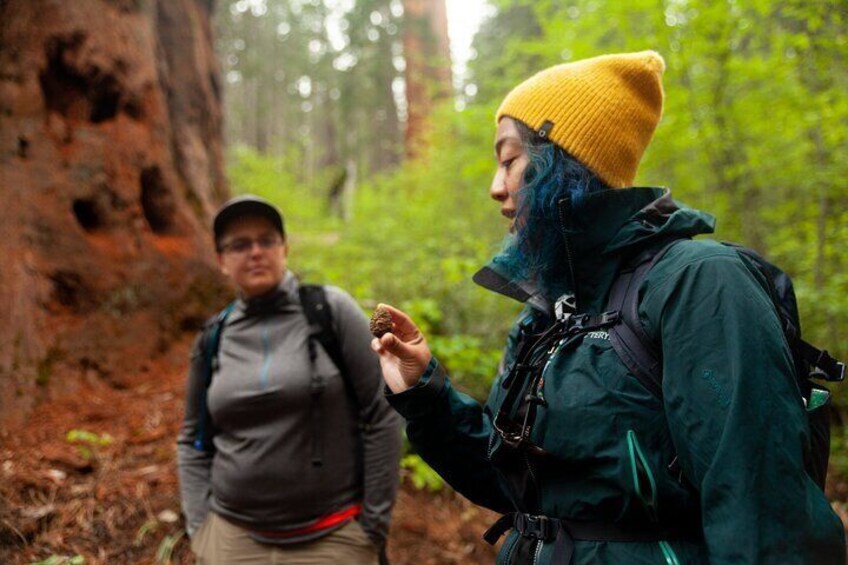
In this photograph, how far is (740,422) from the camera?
1.13 metres

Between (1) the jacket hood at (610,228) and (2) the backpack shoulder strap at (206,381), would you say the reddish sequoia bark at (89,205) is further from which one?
(1) the jacket hood at (610,228)

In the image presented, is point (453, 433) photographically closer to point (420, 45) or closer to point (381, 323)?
point (381, 323)

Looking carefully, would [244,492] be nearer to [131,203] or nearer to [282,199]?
[131,203]

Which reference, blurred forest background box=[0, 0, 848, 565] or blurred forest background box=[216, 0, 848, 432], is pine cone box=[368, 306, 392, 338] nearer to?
blurred forest background box=[216, 0, 848, 432]

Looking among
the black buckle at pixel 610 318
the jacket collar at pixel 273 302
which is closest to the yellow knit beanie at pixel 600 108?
the black buckle at pixel 610 318

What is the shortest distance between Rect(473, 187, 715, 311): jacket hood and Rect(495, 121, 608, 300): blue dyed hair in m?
0.05

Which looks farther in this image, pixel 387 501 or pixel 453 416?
pixel 387 501

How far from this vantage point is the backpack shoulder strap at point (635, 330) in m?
1.34

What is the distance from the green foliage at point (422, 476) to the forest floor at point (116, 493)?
77 mm

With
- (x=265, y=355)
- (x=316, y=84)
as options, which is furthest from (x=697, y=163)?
Result: (x=316, y=84)

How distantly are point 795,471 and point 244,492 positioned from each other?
7.36 ft

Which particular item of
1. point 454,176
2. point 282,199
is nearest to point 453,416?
point 454,176

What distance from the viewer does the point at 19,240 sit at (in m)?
4.09

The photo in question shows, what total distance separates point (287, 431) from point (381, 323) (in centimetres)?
117
